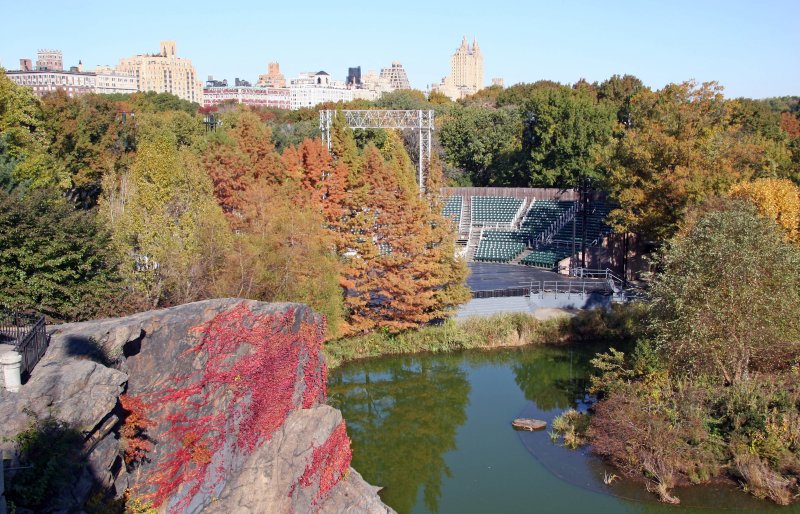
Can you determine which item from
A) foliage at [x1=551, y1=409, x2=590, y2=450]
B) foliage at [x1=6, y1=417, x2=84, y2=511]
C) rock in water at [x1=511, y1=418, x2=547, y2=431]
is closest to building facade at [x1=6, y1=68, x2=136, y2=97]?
rock in water at [x1=511, y1=418, x2=547, y2=431]

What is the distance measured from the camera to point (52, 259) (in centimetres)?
1656

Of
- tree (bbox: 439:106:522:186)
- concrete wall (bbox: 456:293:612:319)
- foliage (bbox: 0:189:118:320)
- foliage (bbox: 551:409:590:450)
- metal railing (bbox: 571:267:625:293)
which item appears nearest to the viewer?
foliage (bbox: 0:189:118:320)

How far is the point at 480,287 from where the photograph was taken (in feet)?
109

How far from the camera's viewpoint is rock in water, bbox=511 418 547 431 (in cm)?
2031

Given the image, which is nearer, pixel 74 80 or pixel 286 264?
pixel 286 264

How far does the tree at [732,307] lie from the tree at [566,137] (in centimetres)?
2283

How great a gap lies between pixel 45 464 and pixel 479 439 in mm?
12610

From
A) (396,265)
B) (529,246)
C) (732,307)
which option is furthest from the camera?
(529,246)

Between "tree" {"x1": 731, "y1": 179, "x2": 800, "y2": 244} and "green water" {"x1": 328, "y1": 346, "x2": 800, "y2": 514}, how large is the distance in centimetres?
769

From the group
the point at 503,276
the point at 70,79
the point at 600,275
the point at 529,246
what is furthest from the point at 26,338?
the point at 70,79

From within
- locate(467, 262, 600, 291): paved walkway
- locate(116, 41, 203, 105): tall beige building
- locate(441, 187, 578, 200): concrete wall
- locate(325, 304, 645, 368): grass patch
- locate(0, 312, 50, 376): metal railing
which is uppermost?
locate(116, 41, 203, 105): tall beige building

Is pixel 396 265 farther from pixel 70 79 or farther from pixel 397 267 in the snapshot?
pixel 70 79

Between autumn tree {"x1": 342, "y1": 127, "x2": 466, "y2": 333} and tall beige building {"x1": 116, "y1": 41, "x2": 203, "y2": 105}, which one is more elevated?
tall beige building {"x1": 116, "y1": 41, "x2": 203, "y2": 105}

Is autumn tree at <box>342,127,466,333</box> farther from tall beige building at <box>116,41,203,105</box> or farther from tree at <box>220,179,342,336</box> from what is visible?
tall beige building at <box>116,41,203,105</box>
